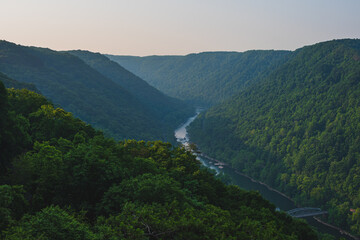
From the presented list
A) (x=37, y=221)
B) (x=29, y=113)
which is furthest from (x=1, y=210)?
Result: (x=29, y=113)

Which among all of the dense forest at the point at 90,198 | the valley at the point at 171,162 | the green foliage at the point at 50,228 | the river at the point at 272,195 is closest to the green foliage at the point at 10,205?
the dense forest at the point at 90,198

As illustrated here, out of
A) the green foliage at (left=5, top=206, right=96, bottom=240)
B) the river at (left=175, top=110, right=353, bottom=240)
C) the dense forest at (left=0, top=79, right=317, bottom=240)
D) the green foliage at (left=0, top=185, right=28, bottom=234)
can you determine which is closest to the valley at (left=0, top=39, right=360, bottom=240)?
the dense forest at (left=0, top=79, right=317, bottom=240)

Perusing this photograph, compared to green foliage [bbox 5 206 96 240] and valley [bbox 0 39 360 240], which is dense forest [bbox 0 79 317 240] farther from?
valley [bbox 0 39 360 240]

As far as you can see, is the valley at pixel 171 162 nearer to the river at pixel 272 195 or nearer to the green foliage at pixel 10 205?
the green foliage at pixel 10 205

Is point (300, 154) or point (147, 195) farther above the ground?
point (147, 195)

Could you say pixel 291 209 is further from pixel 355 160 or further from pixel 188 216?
pixel 188 216

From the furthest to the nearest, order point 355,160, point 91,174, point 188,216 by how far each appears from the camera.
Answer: point 355,160, point 91,174, point 188,216

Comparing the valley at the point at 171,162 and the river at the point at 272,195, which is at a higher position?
the valley at the point at 171,162

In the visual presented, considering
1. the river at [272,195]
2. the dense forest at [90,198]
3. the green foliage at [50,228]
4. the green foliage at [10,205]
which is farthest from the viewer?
the river at [272,195]

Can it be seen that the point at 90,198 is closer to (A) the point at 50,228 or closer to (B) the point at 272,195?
(A) the point at 50,228
